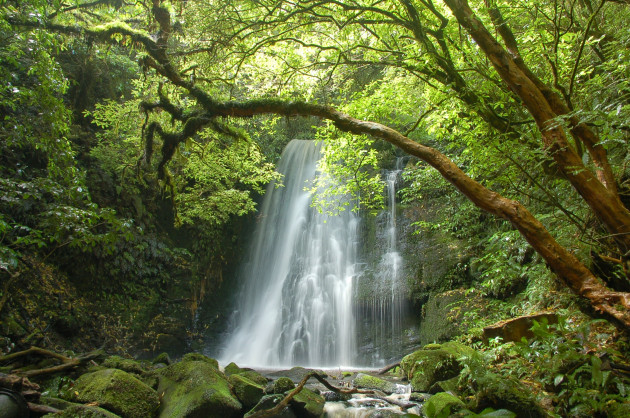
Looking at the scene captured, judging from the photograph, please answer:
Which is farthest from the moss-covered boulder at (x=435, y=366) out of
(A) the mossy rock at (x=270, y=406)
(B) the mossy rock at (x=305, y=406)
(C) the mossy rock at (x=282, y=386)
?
(A) the mossy rock at (x=270, y=406)

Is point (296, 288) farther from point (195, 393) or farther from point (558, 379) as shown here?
point (558, 379)

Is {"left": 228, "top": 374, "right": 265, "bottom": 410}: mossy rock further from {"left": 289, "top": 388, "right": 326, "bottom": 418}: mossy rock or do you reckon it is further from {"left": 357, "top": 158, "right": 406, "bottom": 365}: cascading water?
{"left": 357, "top": 158, "right": 406, "bottom": 365}: cascading water

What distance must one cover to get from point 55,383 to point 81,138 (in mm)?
8455

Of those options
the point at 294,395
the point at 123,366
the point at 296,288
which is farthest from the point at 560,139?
the point at 296,288

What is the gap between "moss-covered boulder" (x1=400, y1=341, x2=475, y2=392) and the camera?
5801 mm

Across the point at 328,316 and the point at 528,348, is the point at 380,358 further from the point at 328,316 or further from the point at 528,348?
the point at 528,348

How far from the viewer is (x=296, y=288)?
1257cm

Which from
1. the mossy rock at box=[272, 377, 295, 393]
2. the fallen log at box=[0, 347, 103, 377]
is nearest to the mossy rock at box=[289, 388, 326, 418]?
the mossy rock at box=[272, 377, 295, 393]

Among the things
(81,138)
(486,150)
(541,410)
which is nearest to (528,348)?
(541,410)

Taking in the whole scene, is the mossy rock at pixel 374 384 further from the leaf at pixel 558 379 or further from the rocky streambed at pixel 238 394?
the leaf at pixel 558 379

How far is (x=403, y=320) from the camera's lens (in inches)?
386

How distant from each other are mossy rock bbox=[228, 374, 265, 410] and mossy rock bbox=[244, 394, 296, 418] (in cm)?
32

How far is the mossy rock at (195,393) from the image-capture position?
4.57 metres

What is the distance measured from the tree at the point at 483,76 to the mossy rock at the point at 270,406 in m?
3.64
